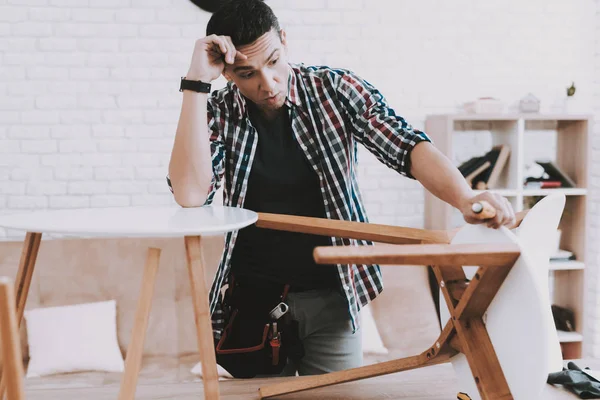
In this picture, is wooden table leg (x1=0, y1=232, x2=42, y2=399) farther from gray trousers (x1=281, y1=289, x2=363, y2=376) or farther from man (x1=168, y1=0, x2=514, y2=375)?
gray trousers (x1=281, y1=289, x2=363, y2=376)

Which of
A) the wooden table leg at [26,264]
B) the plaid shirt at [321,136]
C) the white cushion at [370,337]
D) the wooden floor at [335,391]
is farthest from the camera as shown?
the white cushion at [370,337]

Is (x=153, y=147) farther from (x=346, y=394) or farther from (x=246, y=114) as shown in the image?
(x=346, y=394)

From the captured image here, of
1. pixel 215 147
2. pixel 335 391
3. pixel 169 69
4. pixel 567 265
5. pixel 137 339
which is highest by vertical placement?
pixel 169 69

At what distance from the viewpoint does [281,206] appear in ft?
4.54

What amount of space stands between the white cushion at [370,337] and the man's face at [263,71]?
5.05 feet

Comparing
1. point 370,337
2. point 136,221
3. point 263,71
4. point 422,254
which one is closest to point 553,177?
point 370,337

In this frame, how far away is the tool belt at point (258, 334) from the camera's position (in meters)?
1.38

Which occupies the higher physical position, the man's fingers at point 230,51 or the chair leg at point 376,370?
the man's fingers at point 230,51

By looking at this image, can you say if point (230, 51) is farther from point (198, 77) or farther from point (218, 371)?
point (218, 371)

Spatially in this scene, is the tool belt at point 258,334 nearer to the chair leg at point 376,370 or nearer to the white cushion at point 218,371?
the chair leg at point 376,370

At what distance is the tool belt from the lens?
1.38m

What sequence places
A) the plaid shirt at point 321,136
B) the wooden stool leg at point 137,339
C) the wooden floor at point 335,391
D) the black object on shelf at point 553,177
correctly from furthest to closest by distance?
the black object on shelf at point 553,177 → the plaid shirt at point 321,136 → the wooden floor at point 335,391 → the wooden stool leg at point 137,339

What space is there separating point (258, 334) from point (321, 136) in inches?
19.5

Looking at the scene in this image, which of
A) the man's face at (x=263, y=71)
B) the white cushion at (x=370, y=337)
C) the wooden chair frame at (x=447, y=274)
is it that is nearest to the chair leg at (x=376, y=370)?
the wooden chair frame at (x=447, y=274)
